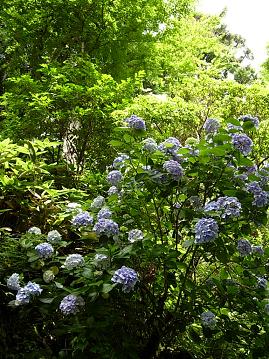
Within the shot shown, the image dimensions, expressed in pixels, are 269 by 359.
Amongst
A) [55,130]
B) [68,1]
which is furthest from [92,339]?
[68,1]

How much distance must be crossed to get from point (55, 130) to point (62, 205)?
152 cm

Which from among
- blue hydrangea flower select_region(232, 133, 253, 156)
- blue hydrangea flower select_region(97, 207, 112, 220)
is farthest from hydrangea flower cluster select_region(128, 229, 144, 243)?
blue hydrangea flower select_region(232, 133, 253, 156)

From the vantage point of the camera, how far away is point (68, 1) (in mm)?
4598

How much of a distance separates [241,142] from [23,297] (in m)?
1.26

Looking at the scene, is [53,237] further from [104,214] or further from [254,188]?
[254,188]

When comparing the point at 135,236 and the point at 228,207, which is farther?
the point at 135,236

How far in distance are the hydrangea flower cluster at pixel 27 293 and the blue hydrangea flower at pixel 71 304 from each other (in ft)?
0.55

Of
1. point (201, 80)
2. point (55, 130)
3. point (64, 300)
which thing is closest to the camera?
point (64, 300)

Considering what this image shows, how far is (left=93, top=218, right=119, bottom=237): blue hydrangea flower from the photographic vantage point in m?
1.97

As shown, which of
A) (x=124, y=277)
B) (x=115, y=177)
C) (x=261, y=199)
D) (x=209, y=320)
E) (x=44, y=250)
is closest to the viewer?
(x=124, y=277)

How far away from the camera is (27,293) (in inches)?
75.9

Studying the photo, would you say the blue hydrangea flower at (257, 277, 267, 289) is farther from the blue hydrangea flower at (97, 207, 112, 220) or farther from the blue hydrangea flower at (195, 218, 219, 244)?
the blue hydrangea flower at (97, 207, 112, 220)

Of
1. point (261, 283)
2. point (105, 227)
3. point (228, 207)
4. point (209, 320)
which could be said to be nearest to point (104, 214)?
point (105, 227)

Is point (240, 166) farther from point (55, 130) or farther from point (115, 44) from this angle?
point (115, 44)
